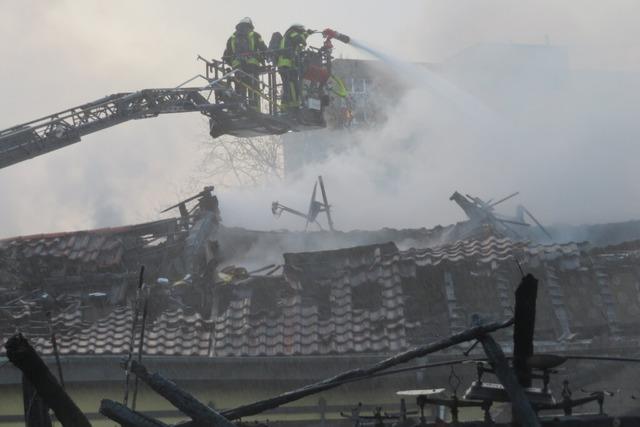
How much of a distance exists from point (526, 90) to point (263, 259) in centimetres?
2299

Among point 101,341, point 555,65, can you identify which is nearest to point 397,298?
point 101,341

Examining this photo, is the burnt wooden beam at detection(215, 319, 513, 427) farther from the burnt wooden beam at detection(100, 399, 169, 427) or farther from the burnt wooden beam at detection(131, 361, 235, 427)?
the burnt wooden beam at detection(100, 399, 169, 427)

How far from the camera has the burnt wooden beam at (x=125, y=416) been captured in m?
4.35

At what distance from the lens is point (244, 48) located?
16.5 meters

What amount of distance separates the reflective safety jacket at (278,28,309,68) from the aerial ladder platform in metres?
0.18

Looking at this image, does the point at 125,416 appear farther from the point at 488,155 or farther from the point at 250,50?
the point at 488,155

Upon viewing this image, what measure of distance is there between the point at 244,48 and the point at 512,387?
42.3 ft

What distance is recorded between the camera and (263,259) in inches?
728

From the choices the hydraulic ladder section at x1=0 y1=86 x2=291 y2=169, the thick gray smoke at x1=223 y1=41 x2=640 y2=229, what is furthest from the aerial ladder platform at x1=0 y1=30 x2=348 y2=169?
the thick gray smoke at x1=223 y1=41 x2=640 y2=229

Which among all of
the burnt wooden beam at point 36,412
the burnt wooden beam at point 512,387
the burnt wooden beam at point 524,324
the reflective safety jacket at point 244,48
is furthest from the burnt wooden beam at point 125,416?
the reflective safety jacket at point 244,48

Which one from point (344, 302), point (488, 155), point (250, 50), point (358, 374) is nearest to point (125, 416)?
point (358, 374)

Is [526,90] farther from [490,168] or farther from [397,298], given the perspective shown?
[397,298]

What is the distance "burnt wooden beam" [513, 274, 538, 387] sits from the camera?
4352mm

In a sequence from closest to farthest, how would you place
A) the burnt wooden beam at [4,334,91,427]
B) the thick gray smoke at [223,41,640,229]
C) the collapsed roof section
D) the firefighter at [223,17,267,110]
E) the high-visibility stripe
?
the burnt wooden beam at [4,334,91,427]
the collapsed roof section
the firefighter at [223,17,267,110]
the high-visibility stripe
the thick gray smoke at [223,41,640,229]
